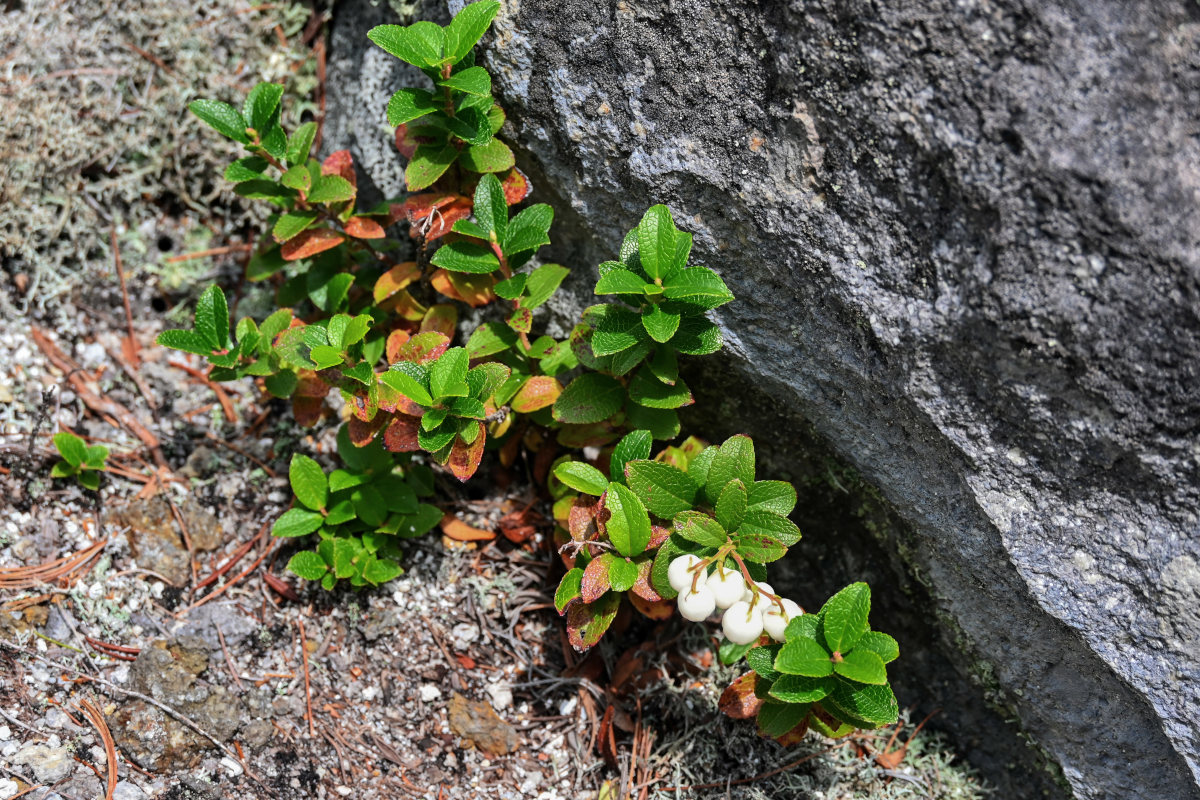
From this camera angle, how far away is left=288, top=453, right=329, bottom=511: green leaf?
2.46 metres

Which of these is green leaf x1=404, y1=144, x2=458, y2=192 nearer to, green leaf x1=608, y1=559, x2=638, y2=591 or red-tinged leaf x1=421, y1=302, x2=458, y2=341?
red-tinged leaf x1=421, y1=302, x2=458, y2=341

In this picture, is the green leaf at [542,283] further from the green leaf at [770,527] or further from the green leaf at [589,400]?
the green leaf at [770,527]

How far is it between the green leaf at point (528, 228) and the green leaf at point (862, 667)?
128 centimetres

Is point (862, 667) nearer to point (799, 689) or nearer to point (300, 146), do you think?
point (799, 689)

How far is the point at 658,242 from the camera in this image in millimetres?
2020

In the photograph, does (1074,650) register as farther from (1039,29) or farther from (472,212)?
(472,212)

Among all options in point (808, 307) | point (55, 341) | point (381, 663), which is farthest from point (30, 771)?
point (808, 307)

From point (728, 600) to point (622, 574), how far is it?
28cm

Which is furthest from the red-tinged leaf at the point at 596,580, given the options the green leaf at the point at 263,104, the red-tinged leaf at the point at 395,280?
the green leaf at the point at 263,104

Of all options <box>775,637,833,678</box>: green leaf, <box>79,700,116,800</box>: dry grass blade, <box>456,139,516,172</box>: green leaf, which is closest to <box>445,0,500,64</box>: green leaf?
<box>456,139,516,172</box>: green leaf

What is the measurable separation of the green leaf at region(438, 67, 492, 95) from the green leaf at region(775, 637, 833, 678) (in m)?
1.52

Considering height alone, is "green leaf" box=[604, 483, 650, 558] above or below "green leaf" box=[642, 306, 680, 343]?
below

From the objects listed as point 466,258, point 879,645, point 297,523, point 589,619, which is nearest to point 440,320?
point 466,258

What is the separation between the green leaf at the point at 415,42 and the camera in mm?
2131
